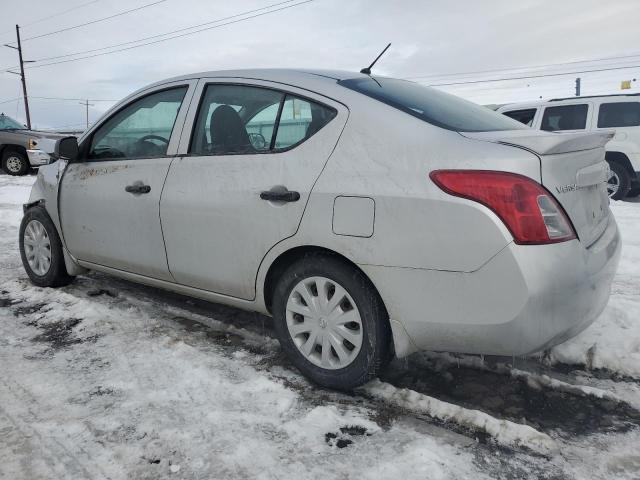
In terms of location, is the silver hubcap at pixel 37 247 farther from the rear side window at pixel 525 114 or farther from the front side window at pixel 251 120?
the rear side window at pixel 525 114

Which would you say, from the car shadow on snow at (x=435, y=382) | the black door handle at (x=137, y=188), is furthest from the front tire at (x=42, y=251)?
the black door handle at (x=137, y=188)

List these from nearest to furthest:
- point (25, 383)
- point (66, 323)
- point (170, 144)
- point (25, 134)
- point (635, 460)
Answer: point (635, 460)
point (25, 383)
point (170, 144)
point (66, 323)
point (25, 134)

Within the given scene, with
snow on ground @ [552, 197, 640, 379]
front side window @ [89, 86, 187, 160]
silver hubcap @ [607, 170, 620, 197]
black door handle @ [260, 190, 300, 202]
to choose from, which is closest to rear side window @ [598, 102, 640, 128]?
silver hubcap @ [607, 170, 620, 197]

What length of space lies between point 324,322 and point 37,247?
2.94 metres

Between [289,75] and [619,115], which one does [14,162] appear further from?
[619,115]

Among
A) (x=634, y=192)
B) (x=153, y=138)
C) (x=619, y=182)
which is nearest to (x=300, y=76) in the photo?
(x=153, y=138)

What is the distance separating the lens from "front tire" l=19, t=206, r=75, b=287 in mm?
4044

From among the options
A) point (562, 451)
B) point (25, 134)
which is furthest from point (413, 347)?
point (25, 134)

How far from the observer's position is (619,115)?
27.9ft

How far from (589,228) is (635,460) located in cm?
96

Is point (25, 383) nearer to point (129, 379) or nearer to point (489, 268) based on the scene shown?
point (129, 379)

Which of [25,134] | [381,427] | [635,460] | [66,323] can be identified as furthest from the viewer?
[25,134]

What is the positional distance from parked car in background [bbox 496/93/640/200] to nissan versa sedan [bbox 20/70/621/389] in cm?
662

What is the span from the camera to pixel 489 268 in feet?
6.58
